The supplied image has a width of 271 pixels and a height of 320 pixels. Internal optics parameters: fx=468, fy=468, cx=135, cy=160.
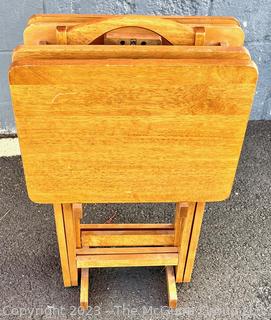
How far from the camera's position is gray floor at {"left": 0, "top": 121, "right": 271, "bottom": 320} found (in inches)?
59.1

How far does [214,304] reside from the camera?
152cm

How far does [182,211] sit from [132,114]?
470mm

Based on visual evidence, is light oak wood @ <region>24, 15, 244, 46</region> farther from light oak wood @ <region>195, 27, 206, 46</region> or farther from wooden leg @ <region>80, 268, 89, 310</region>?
wooden leg @ <region>80, 268, 89, 310</region>

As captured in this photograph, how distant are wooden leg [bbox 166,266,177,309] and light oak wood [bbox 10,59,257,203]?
1.37 ft

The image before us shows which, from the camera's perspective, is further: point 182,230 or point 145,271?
point 145,271

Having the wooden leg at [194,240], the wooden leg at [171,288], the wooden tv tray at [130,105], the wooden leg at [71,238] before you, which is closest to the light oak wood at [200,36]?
the wooden tv tray at [130,105]

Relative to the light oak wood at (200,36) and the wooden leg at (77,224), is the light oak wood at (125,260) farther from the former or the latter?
the light oak wood at (200,36)

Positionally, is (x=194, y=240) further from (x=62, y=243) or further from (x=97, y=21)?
(x=97, y=21)

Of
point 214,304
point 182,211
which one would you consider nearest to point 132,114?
point 182,211

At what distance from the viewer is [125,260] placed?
4.89ft

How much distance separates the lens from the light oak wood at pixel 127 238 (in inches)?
59.2

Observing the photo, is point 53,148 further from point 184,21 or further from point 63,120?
point 184,21

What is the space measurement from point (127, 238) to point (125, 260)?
7 centimetres

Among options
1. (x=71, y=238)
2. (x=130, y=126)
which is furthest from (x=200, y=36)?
(x=71, y=238)
